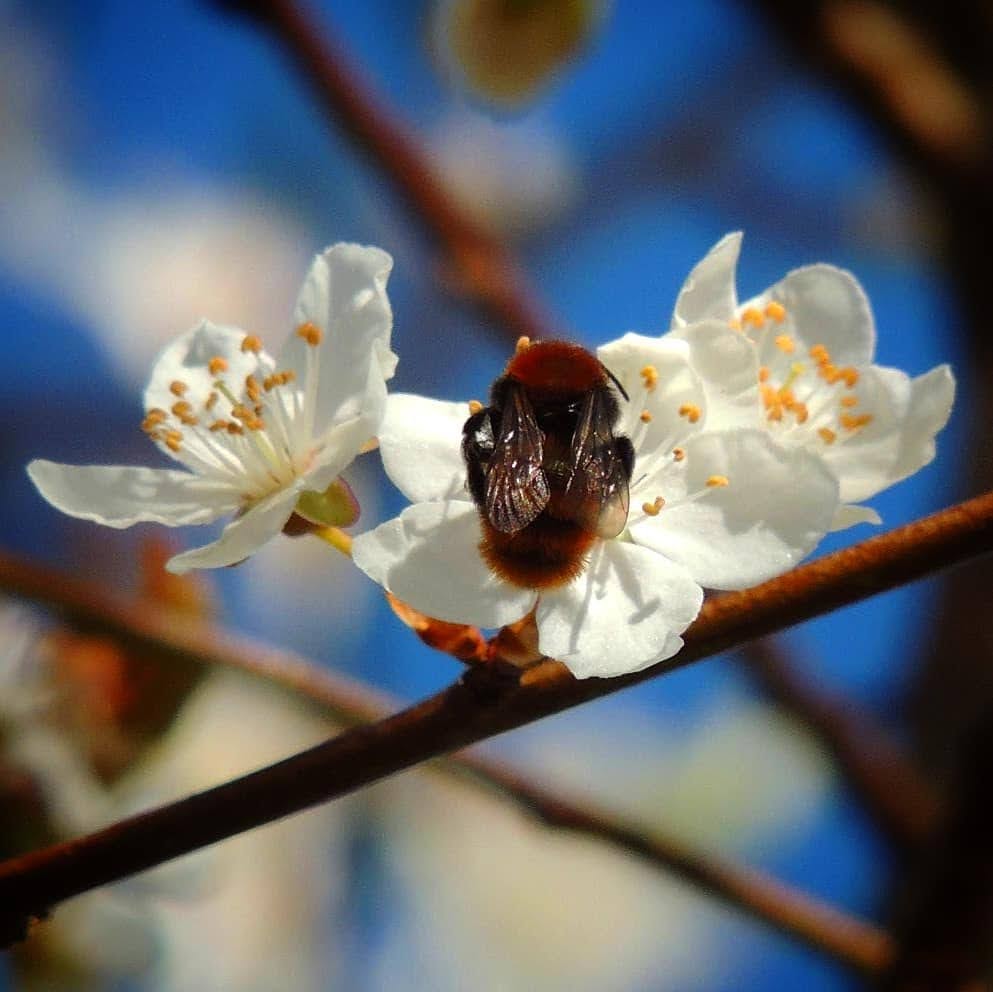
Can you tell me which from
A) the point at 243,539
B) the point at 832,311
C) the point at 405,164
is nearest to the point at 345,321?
the point at 243,539

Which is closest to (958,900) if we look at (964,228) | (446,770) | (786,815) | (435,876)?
(446,770)

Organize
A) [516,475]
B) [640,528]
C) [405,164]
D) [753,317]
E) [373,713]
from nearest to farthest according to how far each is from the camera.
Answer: [516,475] < [640,528] < [753,317] < [373,713] < [405,164]

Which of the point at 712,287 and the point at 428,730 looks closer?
the point at 428,730

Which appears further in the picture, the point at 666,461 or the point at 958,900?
the point at 958,900

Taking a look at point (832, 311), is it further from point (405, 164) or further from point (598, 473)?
point (405, 164)

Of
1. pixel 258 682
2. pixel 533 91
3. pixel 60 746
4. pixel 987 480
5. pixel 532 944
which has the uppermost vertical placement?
pixel 533 91

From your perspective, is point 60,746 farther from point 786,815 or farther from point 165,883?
point 786,815

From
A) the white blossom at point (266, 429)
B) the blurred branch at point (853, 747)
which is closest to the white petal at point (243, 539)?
the white blossom at point (266, 429)

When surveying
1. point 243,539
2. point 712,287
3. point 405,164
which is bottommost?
point 243,539
